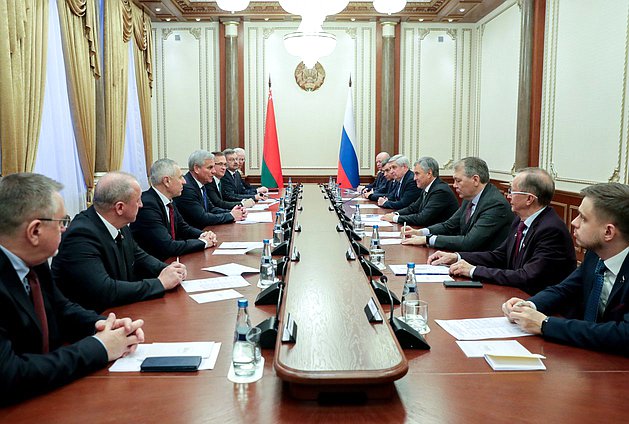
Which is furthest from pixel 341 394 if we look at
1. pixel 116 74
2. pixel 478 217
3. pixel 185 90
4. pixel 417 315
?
pixel 185 90

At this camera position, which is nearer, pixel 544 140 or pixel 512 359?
pixel 512 359

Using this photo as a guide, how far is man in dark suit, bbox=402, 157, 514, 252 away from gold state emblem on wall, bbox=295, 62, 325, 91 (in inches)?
244

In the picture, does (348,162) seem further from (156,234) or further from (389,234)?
(156,234)

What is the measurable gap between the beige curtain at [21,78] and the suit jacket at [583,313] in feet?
14.4

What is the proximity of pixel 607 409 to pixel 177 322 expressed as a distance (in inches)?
56.6

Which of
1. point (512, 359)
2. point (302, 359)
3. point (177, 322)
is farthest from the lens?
point (177, 322)

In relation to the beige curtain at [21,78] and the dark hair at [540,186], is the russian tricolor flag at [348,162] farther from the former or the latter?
the dark hair at [540,186]

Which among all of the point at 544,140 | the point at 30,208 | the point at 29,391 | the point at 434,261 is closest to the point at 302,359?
the point at 29,391

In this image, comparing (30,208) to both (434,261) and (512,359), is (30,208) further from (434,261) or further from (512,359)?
(434,261)

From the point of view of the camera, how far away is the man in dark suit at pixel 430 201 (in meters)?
5.32

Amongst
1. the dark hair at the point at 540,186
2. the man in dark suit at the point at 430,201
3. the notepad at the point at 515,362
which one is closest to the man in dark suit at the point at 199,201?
the man in dark suit at the point at 430,201

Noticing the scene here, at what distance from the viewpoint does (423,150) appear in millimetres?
10172

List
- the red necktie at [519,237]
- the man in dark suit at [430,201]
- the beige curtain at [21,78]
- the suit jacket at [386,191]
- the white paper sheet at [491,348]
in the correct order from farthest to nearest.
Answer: the suit jacket at [386,191], the man in dark suit at [430,201], the beige curtain at [21,78], the red necktie at [519,237], the white paper sheet at [491,348]

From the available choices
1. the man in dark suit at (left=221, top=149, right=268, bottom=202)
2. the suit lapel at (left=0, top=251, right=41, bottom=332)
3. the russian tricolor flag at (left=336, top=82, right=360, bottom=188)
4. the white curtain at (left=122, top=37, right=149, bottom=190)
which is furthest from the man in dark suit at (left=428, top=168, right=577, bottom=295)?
the white curtain at (left=122, top=37, right=149, bottom=190)
